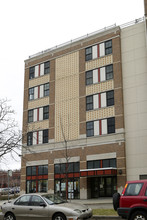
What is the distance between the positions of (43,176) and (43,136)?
5113 mm

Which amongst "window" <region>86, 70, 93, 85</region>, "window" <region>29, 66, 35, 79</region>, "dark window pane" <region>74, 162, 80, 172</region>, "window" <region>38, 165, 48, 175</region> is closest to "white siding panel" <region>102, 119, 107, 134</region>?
"dark window pane" <region>74, 162, 80, 172</region>

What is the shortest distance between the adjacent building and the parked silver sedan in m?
13.7

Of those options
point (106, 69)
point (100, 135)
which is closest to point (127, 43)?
point (106, 69)

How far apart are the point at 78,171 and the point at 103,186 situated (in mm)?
3369

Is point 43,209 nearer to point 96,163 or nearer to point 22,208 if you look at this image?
point 22,208

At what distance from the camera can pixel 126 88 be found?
3309cm

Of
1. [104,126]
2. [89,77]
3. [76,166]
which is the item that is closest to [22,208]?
[104,126]

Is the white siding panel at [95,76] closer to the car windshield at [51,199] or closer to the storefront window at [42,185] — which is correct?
the storefront window at [42,185]

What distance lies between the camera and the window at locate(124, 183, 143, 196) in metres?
12.5

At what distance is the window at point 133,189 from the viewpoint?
12484 mm

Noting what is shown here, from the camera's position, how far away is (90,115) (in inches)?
1373

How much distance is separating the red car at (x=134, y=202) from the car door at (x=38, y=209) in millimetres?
3426

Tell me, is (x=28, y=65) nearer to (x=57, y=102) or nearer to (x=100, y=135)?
(x=57, y=102)

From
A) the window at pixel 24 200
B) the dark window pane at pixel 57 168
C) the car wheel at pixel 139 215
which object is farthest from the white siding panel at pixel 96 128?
the car wheel at pixel 139 215
